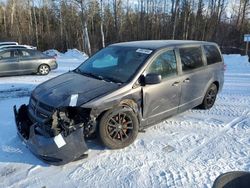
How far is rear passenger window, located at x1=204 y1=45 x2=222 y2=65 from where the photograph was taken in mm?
6293

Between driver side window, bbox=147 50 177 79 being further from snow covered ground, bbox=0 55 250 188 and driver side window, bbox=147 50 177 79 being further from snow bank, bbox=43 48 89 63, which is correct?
snow bank, bbox=43 48 89 63

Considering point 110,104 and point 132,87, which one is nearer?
point 110,104

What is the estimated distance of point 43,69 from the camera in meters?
12.5

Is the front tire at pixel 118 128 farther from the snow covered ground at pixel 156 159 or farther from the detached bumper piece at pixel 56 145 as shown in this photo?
the detached bumper piece at pixel 56 145

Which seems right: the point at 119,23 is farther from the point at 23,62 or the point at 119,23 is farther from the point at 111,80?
the point at 111,80

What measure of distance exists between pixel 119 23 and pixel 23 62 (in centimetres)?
2612

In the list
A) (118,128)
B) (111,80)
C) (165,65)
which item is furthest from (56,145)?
(165,65)

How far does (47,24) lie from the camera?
37969 millimetres

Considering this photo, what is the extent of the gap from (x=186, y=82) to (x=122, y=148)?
6.29ft

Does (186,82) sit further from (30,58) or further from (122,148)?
(30,58)

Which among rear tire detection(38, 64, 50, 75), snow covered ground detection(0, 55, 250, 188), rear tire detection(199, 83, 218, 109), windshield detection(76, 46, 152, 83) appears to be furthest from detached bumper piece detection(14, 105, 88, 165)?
rear tire detection(38, 64, 50, 75)

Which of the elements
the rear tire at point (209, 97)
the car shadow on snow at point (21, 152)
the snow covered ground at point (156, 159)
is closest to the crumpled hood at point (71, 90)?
the car shadow on snow at point (21, 152)

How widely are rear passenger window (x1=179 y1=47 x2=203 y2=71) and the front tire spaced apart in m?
1.66

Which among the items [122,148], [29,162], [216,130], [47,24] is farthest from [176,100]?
[47,24]
